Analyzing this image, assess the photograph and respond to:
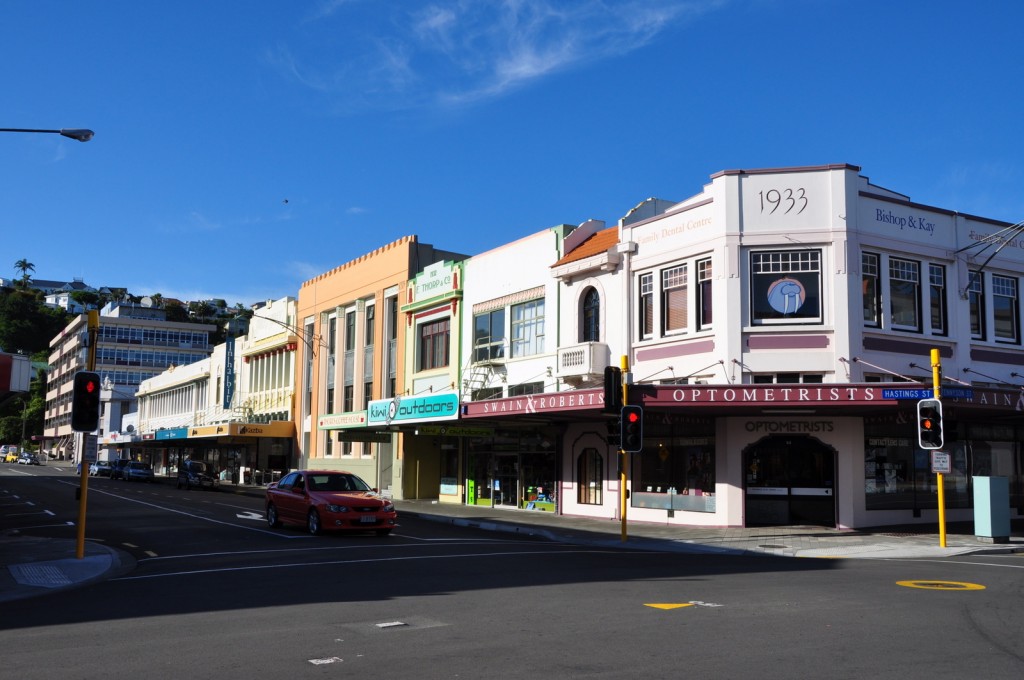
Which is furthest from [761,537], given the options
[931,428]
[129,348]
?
[129,348]

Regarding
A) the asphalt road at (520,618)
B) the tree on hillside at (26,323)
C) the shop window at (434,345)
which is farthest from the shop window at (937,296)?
the tree on hillside at (26,323)

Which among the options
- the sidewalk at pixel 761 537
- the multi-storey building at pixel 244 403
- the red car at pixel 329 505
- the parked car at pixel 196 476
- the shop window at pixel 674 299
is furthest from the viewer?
the multi-storey building at pixel 244 403

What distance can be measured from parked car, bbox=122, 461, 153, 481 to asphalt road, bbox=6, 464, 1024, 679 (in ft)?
147

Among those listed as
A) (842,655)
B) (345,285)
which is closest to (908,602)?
(842,655)

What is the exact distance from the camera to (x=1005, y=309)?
91.3 ft

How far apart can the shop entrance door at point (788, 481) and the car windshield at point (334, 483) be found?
395 inches

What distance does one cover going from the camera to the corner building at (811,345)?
24.8 m

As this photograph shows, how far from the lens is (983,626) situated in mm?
9945

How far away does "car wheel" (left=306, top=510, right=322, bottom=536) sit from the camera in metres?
21.9

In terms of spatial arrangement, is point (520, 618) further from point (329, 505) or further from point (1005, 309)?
point (1005, 309)

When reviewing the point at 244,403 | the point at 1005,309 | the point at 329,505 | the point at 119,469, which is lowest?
the point at 119,469

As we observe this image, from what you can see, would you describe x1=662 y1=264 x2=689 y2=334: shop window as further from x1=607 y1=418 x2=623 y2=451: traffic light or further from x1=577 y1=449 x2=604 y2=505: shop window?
x1=607 y1=418 x2=623 y2=451: traffic light

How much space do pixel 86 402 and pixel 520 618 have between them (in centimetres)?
977

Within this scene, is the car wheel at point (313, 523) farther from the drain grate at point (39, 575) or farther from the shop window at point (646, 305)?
the shop window at point (646, 305)
